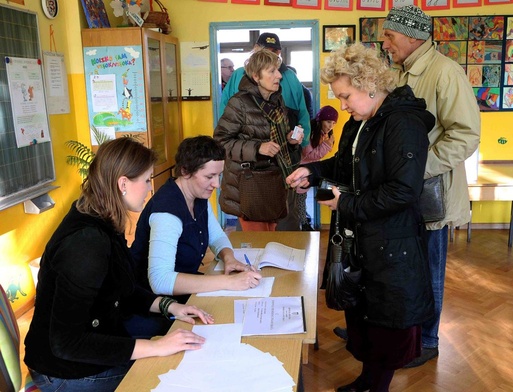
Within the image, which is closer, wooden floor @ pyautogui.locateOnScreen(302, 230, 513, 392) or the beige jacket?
the beige jacket

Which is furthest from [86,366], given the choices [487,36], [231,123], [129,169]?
[487,36]

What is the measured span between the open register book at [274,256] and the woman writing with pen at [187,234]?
0.21 feet

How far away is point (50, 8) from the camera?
11.8ft

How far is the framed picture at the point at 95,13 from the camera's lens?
3965mm

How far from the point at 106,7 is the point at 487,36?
3495 mm

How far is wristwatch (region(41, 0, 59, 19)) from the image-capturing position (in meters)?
3.52

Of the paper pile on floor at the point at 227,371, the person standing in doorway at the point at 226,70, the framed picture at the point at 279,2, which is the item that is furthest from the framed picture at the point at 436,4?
the paper pile on floor at the point at 227,371

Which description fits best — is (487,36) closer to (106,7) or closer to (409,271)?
(106,7)

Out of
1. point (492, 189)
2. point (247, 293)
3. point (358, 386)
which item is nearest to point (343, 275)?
point (247, 293)

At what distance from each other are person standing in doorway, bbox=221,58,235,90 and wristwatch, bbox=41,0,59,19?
1.95 metres

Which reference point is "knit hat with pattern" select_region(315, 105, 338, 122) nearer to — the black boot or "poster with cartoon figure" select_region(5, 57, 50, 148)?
"poster with cartoon figure" select_region(5, 57, 50, 148)

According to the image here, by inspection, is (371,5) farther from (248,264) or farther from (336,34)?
(248,264)

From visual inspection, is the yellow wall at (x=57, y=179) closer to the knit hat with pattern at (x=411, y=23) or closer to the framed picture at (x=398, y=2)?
the knit hat with pattern at (x=411, y=23)

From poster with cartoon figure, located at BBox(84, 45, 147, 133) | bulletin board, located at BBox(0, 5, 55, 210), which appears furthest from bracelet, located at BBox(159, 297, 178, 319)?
poster with cartoon figure, located at BBox(84, 45, 147, 133)
